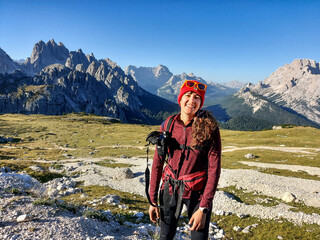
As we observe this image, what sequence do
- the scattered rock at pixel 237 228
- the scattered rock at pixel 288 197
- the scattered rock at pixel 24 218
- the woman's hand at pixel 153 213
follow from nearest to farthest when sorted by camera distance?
the woman's hand at pixel 153 213 → the scattered rock at pixel 24 218 → the scattered rock at pixel 237 228 → the scattered rock at pixel 288 197

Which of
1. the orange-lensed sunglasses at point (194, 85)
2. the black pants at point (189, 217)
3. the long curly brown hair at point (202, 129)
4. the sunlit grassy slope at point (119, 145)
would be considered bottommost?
the sunlit grassy slope at point (119, 145)

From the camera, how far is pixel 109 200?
15.1 meters

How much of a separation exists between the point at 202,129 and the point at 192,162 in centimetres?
99

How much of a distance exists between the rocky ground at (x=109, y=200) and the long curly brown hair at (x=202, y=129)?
518 centimetres

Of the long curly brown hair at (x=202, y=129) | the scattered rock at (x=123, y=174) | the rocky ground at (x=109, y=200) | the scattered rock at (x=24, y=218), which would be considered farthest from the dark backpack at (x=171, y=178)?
the scattered rock at (x=123, y=174)

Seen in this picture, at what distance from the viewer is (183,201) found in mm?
5039

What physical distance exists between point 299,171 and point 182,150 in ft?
102

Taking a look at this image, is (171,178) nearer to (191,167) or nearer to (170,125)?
(191,167)

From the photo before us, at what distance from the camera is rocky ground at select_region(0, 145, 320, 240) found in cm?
738

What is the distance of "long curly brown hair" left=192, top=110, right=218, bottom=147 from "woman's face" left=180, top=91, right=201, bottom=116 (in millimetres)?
273

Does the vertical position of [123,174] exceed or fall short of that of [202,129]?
it falls short

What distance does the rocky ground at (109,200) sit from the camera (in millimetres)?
7375

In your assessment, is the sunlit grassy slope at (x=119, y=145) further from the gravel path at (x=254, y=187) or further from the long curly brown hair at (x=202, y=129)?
the long curly brown hair at (x=202, y=129)

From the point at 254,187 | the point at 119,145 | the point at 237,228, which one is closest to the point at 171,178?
the point at 237,228
